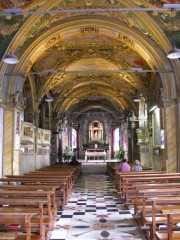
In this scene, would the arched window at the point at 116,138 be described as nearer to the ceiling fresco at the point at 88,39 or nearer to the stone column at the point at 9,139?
the ceiling fresco at the point at 88,39

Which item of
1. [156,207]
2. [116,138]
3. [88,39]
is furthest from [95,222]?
[116,138]

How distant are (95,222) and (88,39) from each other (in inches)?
401

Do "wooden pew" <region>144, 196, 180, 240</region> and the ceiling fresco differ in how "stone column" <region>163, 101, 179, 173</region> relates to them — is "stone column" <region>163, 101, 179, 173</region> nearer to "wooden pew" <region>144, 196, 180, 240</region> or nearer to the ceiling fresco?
the ceiling fresco

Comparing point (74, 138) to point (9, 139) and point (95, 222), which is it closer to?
point (9, 139)

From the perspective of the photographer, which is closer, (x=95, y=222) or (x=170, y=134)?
(x=95, y=222)

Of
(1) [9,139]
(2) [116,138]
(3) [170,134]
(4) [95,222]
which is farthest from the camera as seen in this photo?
(2) [116,138]

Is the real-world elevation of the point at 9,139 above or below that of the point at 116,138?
below

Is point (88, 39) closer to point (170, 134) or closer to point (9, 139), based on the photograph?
point (170, 134)

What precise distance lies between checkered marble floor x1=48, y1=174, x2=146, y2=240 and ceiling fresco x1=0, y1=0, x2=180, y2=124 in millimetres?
5100

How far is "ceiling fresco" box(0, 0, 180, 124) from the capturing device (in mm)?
11656

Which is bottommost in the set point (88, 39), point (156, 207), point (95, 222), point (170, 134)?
point (95, 222)

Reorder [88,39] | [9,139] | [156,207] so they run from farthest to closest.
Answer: [88,39]
[9,139]
[156,207]

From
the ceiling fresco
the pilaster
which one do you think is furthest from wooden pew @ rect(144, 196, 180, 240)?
the pilaster

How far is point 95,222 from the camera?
7590 millimetres
